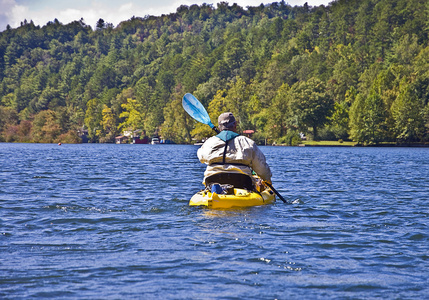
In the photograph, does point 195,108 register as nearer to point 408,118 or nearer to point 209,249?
point 209,249

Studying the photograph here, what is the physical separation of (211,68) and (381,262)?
184597mm

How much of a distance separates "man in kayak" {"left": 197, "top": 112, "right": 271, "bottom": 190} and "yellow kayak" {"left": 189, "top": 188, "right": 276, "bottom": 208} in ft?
1.04

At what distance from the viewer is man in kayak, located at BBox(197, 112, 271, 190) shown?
1243 cm

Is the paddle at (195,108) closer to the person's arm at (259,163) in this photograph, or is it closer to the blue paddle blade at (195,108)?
the blue paddle blade at (195,108)

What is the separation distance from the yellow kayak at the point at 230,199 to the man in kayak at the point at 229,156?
32 cm

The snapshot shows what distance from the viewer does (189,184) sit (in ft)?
69.6

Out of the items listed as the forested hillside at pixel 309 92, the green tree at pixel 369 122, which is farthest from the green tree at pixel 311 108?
the green tree at pixel 369 122

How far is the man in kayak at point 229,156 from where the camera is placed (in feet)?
40.8

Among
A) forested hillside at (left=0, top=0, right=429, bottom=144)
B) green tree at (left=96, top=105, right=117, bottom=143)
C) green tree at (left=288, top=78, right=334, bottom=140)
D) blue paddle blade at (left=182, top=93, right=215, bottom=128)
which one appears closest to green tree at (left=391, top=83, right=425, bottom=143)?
forested hillside at (left=0, top=0, right=429, bottom=144)

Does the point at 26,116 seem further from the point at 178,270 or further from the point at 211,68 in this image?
the point at 178,270

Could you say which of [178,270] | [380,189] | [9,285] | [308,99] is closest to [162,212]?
[178,270]

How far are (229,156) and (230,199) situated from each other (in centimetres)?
96

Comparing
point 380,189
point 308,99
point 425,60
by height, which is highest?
point 425,60

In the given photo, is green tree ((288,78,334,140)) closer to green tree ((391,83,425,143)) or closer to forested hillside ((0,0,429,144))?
forested hillside ((0,0,429,144))
